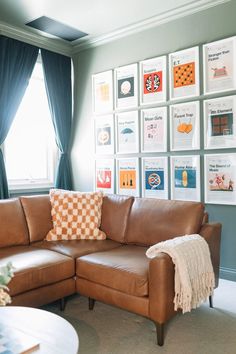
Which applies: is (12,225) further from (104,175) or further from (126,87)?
(126,87)

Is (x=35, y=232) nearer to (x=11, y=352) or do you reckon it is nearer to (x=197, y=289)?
(x=197, y=289)

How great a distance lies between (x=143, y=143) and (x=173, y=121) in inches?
17.8

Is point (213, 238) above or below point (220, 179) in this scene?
below

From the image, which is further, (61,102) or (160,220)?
(61,102)

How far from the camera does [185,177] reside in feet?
11.0

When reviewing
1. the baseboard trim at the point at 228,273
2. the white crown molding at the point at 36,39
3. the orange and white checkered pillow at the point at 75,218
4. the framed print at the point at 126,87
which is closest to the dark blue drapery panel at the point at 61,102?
the white crown molding at the point at 36,39

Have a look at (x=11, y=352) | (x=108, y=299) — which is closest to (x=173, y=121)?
(x=108, y=299)

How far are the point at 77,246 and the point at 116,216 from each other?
46 centimetres

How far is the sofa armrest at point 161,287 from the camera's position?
1.92 metres

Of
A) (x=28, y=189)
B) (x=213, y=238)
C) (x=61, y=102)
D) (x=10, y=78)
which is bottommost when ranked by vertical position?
(x=213, y=238)

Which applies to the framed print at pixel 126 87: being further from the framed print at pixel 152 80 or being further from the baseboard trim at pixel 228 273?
the baseboard trim at pixel 228 273

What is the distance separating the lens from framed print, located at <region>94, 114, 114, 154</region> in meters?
3.97

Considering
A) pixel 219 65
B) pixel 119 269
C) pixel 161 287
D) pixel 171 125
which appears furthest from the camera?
pixel 171 125

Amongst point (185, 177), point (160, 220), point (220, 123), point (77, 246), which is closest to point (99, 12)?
point (220, 123)
